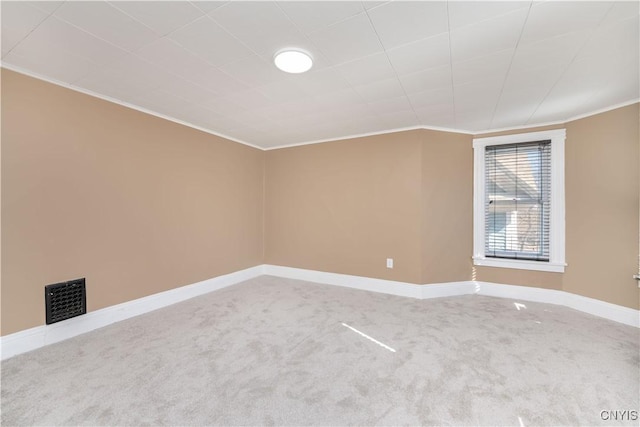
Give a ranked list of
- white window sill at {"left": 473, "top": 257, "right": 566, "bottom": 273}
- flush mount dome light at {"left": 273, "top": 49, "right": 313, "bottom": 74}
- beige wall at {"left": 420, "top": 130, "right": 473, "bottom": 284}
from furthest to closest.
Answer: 1. beige wall at {"left": 420, "top": 130, "right": 473, "bottom": 284}
2. white window sill at {"left": 473, "top": 257, "right": 566, "bottom": 273}
3. flush mount dome light at {"left": 273, "top": 49, "right": 313, "bottom": 74}

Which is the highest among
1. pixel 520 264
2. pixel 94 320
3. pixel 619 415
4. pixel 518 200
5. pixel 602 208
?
pixel 518 200

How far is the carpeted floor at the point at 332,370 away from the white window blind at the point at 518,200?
0.91 meters

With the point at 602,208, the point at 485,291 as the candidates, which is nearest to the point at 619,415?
the point at 485,291

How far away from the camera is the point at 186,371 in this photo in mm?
1967

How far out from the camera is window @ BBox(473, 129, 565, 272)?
11.2 feet

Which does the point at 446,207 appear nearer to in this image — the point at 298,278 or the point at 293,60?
the point at 298,278

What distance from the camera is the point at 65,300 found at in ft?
8.02

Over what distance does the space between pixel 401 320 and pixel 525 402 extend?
1282mm

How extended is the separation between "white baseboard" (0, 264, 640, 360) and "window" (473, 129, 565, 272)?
36 centimetres

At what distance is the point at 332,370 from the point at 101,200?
2.75 m

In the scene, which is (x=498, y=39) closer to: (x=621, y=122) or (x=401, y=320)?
(x=621, y=122)

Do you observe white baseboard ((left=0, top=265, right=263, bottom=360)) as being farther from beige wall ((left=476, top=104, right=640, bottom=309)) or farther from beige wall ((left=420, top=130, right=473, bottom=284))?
beige wall ((left=476, top=104, right=640, bottom=309))

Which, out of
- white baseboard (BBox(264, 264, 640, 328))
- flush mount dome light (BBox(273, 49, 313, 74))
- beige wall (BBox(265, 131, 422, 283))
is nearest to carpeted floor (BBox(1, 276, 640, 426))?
white baseboard (BBox(264, 264, 640, 328))

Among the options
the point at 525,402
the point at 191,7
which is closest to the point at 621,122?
the point at 525,402
